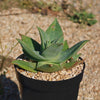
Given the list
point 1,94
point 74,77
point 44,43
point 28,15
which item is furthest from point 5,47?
point 74,77

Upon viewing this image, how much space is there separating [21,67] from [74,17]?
2985mm

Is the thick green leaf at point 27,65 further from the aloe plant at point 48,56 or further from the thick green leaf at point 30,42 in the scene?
the thick green leaf at point 30,42

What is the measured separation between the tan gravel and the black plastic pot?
41.4 inches

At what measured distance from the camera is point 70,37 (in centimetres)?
395

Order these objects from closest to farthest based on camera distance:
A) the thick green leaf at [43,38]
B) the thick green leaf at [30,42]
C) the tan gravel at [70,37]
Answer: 1. the thick green leaf at [43,38]
2. the thick green leaf at [30,42]
3. the tan gravel at [70,37]

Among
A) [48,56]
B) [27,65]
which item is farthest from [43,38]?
[27,65]

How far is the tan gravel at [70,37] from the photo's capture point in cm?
301

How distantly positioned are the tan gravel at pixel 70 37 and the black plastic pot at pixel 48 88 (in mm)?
1053

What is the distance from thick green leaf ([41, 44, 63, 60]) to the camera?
1.72 meters

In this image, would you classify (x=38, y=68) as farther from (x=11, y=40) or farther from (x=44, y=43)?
(x=11, y=40)

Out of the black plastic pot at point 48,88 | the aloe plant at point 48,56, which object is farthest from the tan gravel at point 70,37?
the aloe plant at point 48,56

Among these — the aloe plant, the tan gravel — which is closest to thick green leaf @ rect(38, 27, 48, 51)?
the aloe plant

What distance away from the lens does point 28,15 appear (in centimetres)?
421

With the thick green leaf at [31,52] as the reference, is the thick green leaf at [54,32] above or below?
above
